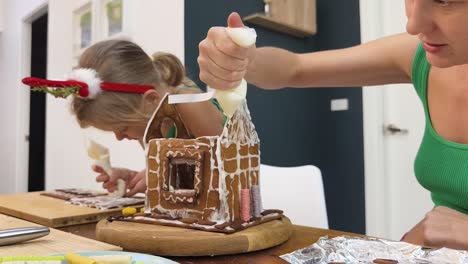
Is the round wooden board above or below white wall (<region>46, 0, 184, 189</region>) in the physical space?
below

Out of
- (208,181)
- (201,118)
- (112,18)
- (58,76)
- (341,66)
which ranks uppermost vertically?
(112,18)

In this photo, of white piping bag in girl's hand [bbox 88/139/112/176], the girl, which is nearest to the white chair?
the girl

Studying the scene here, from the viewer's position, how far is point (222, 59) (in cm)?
69

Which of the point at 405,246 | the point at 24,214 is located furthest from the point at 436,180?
the point at 24,214

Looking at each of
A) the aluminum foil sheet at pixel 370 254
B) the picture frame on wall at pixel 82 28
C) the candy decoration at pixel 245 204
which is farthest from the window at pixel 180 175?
the picture frame on wall at pixel 82 28

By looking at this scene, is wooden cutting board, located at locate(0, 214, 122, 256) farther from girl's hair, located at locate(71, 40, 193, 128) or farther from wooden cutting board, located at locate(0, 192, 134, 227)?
girl's hair, located at locate(71, 40, 193, 128)

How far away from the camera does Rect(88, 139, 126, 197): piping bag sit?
1243 millimetres

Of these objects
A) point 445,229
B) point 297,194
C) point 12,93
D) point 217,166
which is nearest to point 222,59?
point 217,166

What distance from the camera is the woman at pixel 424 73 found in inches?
19.2

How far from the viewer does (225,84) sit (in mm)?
719

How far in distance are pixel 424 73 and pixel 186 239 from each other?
61 cm

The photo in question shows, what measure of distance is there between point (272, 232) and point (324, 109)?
2.39 metres

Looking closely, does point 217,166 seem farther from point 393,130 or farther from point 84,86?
point 393,130

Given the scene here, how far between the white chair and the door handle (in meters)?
1.51
